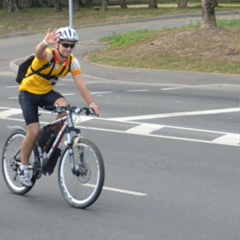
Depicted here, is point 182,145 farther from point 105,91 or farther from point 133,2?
point 133,2

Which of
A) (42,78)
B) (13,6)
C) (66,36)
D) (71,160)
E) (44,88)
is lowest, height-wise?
(13,6)

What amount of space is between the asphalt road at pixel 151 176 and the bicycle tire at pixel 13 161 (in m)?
0.10

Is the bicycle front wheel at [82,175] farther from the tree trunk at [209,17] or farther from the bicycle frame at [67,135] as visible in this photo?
the tree trunk at [209,17]

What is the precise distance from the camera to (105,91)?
20.8 metres

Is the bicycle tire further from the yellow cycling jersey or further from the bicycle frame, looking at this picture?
the yellow cycling jersey

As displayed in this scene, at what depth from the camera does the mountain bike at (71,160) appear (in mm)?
8312

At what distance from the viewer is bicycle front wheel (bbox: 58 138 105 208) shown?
27.1 feet

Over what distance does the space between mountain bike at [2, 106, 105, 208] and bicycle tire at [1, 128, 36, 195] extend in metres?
0.20

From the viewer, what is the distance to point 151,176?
10.2 metres

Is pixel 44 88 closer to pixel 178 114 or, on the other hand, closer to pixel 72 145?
pixel 72 145

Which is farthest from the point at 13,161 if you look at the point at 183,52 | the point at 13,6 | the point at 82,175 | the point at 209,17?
the point at 13,6

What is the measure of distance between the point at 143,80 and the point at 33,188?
13.7 meters

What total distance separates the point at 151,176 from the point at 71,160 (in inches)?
78.8

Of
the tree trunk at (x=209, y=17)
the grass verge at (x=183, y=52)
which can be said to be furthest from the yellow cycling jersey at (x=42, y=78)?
the tree trunk at (x=209, y=17)
